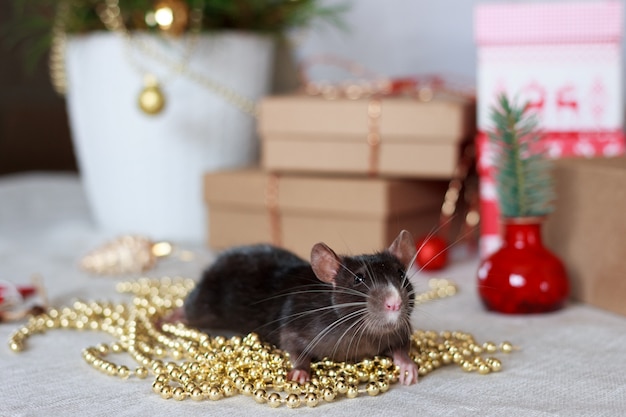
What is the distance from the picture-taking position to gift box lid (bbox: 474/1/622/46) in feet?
3.27

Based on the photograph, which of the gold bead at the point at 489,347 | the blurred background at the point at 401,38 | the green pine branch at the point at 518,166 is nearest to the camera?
the gold bead at the point at 489,347

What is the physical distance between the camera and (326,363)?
65cm

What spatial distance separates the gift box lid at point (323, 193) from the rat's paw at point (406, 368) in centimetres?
44

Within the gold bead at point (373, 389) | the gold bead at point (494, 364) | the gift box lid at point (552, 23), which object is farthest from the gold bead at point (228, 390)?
the gift box lid at point (552, 23)

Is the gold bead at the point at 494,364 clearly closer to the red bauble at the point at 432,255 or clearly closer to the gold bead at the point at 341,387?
the gold bead at the point at 341,387

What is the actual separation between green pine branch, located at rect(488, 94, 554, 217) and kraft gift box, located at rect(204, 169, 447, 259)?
218mm

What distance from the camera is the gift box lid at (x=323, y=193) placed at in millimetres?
1085

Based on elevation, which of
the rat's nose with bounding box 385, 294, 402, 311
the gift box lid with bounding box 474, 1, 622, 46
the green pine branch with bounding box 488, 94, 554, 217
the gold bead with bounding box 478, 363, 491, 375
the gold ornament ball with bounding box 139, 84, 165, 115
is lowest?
the gold bead with bounding box 478, 363, 491, 375

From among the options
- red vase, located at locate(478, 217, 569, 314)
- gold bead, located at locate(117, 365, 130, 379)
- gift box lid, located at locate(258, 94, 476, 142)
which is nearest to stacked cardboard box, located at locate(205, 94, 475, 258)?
gift box lid, located at locate(258, 94, 476, 142)

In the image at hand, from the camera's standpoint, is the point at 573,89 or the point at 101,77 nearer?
the point at 573,89

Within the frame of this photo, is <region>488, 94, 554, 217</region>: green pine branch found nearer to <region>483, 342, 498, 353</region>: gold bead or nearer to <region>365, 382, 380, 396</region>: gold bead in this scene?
<region>483, 342, 498, 353</region>: gold bead

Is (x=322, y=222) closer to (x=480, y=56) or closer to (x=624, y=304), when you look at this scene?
(x=480, y=56)

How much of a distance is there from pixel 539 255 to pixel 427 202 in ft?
1.07

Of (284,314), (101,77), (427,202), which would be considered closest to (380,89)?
(427,202)
